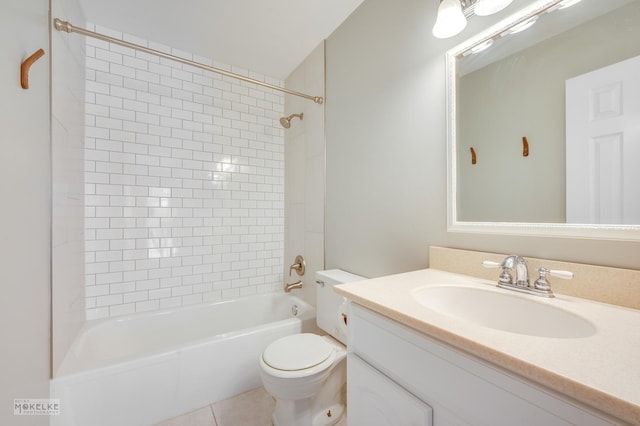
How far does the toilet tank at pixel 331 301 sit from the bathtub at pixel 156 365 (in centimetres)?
28

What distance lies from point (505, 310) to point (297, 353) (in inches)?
36.5

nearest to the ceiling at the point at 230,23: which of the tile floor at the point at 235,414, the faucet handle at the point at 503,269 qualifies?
the faucet handle at the point at 503,269

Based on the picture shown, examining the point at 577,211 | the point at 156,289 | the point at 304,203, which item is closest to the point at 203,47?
the point at 304,203

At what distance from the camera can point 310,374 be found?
1150 millimetres

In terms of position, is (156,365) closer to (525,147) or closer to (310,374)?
(310,374)

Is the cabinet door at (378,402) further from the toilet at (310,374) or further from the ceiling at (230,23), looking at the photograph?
the ceiling at (230,23)

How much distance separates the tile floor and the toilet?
0.40ft

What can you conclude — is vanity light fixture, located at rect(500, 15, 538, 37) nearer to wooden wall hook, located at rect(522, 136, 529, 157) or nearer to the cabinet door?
wooden wall hook, located at rect(522, 136, 529, 157)

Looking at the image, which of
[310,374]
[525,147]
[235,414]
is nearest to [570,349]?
[525,147]

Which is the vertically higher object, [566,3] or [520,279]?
[566,3]

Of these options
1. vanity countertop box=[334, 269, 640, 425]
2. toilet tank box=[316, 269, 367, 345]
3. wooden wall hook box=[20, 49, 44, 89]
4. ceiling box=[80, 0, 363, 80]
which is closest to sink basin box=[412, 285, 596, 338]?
vanity countertop box=[334, 269, 640, 425]

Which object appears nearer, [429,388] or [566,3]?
[429,388]

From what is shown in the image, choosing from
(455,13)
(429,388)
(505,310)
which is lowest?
(429,388)

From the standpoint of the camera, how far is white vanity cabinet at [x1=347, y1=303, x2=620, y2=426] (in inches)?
17.5
